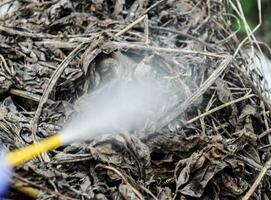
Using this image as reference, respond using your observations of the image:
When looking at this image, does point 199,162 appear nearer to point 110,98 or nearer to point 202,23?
point 110,98

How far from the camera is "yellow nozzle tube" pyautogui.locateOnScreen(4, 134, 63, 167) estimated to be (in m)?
1.05

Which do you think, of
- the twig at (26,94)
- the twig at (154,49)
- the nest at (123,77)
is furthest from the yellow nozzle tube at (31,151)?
the twig at (154,49)

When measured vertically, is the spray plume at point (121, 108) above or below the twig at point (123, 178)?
above

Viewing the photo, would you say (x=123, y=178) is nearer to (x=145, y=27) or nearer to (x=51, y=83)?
(x=51, y=83)

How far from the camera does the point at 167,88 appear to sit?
139 cm

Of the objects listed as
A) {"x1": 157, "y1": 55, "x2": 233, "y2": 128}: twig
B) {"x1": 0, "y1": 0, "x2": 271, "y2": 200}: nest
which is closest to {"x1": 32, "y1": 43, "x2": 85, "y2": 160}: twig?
{"x1": 0, "y1": 0, "x2": 271, "y2": 200}: nest

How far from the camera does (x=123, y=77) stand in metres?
1.36

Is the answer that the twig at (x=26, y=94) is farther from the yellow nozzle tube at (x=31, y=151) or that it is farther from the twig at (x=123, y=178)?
the twig at (x=123, y=178)

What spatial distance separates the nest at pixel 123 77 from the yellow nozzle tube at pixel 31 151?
0.06 ft

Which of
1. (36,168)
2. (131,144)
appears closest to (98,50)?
(131,144)

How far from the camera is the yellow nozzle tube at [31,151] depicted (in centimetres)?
105

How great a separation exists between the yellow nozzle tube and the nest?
2 centimetres

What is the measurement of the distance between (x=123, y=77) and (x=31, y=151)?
344 millimetres

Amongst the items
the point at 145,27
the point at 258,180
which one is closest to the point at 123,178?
the point at 258,180
